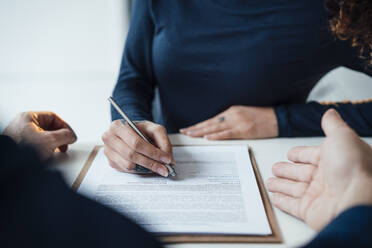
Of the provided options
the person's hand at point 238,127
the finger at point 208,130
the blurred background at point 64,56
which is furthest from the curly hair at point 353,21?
the blurred background at point 64,56

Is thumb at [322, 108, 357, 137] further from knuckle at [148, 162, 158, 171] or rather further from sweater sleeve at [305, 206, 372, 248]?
knuckle at [148, 162, 158, 171]

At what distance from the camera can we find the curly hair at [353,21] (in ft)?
2.47

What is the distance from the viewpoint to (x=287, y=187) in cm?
46

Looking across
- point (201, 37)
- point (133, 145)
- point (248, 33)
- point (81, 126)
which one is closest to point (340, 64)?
point (248, 33)

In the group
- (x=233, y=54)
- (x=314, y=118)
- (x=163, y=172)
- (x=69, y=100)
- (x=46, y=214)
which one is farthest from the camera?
(x=69, y=100)

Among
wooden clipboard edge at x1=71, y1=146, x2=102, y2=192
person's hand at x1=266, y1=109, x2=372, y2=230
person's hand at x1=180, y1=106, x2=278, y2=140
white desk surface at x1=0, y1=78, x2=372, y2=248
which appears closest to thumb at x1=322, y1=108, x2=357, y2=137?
person's hand at x1=266, y1=109, x2=372, y2=230

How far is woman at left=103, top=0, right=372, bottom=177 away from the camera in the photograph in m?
0.75

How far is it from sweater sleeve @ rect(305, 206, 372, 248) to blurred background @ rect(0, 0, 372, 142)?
1.69 meters

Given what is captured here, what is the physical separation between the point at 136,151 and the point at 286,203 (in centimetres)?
28

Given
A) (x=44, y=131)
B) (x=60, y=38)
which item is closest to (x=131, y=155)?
(x=44, y=131)

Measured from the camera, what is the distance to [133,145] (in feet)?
1.72

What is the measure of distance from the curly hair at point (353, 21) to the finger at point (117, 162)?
685 mm

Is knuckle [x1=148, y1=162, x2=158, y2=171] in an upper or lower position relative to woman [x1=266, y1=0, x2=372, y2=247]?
lower

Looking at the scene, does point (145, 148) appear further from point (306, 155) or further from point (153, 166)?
point (306, 155)
